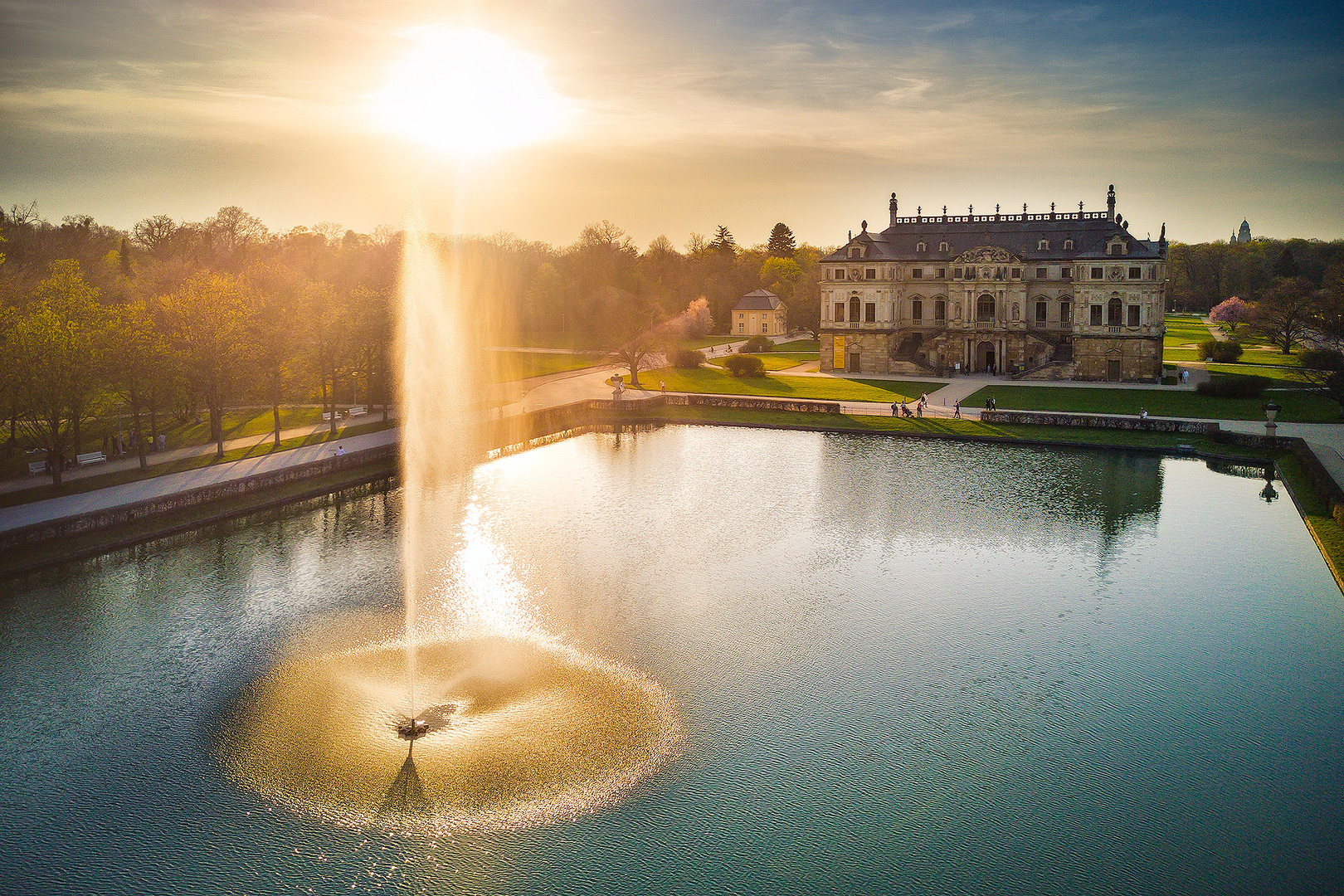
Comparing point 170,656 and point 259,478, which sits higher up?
point 259,478

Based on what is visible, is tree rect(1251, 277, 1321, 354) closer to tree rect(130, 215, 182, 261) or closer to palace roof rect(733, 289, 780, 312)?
palace roof rect(733, 289, 780, 312)

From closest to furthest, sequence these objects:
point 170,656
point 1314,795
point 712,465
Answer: point 1314,795 → point 170,656 → point 712,465

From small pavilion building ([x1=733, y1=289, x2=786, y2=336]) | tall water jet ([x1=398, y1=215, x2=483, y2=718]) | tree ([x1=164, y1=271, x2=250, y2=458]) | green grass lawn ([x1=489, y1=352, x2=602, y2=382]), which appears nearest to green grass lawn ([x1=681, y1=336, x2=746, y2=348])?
small pavilion building ([x1=733, y1=289, x2=786, y2=336])

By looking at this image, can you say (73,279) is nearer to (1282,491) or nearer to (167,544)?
(167,544)

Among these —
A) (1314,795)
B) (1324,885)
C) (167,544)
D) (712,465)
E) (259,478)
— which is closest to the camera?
(1324,885)

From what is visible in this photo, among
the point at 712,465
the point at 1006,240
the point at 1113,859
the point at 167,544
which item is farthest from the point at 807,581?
the point at 1006,240

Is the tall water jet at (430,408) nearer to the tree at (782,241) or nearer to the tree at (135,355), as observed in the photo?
the tree at (135,355)

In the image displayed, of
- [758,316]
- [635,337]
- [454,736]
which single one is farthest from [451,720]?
[758,316]
